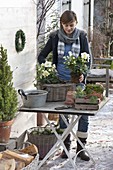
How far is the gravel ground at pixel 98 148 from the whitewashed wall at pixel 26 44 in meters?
0.50

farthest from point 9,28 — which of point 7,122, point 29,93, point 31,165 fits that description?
point 31,165

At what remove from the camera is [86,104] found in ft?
13.2

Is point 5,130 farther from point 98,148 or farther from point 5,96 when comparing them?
point 98,148

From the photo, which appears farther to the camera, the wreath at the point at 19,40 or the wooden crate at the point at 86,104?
the wreath at the point at 19,40

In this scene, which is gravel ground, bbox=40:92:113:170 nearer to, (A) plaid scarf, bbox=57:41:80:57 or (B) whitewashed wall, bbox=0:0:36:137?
(B) whitewashed wall, bbox=0:0:36:137

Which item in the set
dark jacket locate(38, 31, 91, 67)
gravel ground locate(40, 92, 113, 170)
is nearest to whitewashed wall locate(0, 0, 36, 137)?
dark jacket locate(38, 31, 91, 67)

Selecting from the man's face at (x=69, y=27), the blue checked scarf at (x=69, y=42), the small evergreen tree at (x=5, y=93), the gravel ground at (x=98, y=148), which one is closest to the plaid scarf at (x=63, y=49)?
the blue checked scarf at (x=69, y=42)

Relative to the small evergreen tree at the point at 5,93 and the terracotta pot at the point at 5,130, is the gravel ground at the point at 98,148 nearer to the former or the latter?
the terracotta pot at the point at 5,130

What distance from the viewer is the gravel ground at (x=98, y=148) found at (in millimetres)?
4590

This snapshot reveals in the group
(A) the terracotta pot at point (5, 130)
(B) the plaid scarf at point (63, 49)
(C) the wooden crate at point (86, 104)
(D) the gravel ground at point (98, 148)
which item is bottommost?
(D) the gravel ground at point (98, 148)

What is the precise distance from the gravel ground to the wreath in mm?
1171

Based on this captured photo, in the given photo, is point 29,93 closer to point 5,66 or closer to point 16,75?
point 16,75

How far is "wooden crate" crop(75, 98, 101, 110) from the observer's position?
402 centimetres

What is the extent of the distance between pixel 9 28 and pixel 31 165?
4.72 ft
